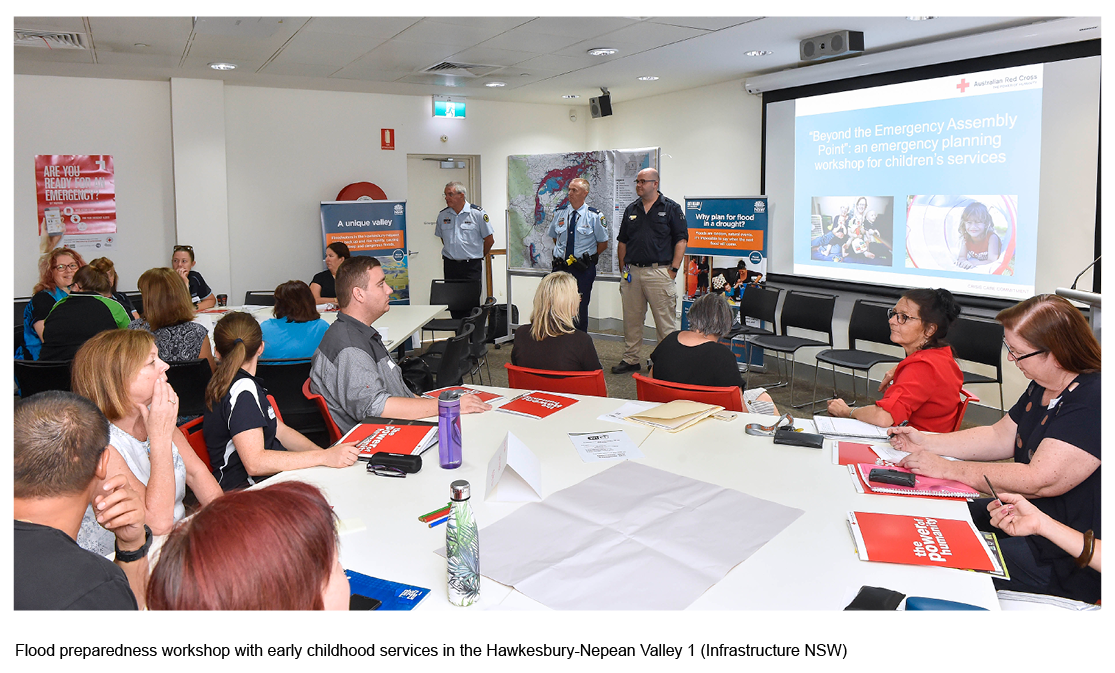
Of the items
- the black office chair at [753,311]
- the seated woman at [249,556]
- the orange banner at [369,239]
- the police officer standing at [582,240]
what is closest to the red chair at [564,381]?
the seated woman at [249,556]

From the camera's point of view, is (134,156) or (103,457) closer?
(103,457)

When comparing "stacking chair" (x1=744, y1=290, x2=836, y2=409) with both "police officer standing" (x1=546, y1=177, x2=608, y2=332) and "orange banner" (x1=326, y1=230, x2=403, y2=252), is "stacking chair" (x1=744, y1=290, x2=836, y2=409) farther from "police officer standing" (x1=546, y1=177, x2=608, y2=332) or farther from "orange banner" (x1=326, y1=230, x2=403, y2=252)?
"orange banner" (x1=326, y1=230, x2=403, y2=252)

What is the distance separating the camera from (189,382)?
3.72m

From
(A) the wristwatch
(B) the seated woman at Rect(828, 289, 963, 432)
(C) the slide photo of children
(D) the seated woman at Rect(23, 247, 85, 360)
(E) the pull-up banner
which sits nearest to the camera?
(A) the wristwatch

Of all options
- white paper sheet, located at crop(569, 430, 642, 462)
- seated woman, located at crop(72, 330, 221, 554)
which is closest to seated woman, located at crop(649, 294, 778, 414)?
white paper sheet, located at crop(569, 430, 642, 462)

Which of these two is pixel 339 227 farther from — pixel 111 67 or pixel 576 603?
pixel 576 603

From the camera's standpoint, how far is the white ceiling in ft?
16.5

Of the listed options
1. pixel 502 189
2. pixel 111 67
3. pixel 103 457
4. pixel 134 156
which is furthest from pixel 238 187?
pixel 103 457

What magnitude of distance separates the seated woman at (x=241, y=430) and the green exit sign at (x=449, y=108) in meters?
6.41

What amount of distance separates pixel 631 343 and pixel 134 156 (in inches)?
199

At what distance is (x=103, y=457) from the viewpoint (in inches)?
61.4

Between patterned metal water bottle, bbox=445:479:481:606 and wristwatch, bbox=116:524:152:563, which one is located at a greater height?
patterned metal water bottle, bbox=445:479:481:606

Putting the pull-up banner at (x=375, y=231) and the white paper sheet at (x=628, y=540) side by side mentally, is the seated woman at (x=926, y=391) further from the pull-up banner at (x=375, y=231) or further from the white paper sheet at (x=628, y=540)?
the pull-up banner at (x=375, y=231)

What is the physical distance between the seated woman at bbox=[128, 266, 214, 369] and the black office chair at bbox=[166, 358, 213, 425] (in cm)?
17
